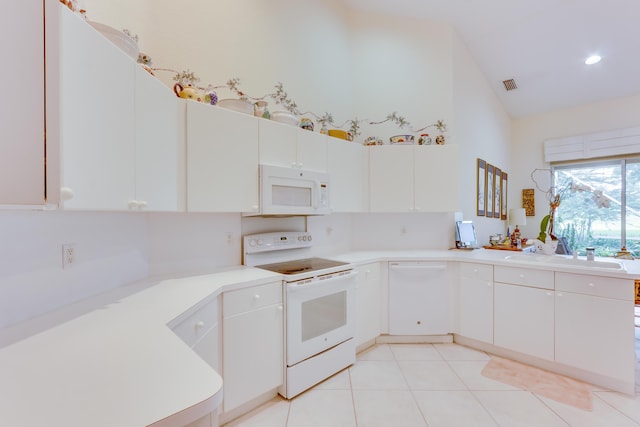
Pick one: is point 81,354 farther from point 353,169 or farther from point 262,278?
point 353,169

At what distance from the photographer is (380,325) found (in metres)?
2.73

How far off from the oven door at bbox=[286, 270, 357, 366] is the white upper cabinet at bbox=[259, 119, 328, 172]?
965 mm

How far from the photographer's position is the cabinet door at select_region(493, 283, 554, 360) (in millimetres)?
2230

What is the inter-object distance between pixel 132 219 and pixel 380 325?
2.30 m

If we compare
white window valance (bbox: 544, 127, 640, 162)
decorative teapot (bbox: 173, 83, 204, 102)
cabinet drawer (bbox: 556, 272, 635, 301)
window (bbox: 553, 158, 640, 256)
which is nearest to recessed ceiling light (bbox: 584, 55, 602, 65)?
white window valance (bbox: 544, 127, 640, 162)

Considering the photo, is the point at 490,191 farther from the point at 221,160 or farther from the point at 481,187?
the point at 221,160

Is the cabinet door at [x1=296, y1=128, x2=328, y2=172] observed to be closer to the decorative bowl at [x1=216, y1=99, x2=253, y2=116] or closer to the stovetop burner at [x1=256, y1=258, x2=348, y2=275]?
the decorative bowl at [x1=216, y1=99, x2=253, y2=116]

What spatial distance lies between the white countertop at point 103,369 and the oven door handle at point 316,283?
71 centimetres

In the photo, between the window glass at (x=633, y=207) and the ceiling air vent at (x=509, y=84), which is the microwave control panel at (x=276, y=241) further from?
the window glass at (x=633, y=207)

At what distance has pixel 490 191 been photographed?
418cm

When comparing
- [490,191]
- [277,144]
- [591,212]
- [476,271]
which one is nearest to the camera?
[277,144]

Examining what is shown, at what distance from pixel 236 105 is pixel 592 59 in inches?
185

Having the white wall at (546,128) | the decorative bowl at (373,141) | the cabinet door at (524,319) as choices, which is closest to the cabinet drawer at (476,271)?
the cabinet door at (524,319)

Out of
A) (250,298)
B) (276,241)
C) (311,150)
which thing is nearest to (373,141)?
(311,150)
